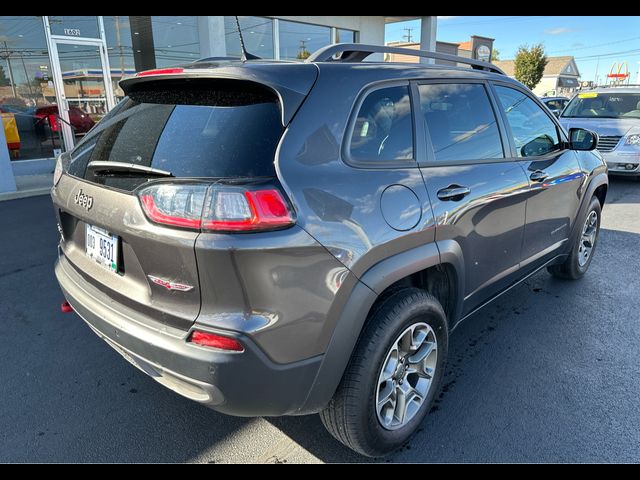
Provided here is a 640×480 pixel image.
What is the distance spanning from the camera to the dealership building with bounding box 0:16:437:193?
30.4ft

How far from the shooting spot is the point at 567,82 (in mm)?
66188

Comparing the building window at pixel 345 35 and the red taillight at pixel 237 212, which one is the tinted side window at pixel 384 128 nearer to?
the red taillight at pixel 237 212

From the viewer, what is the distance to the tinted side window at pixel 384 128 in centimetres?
203

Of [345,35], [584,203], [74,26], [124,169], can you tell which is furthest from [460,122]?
[345,35]

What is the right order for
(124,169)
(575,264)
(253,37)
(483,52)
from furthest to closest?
(483,52), (253,37), (575,264), (124,169)

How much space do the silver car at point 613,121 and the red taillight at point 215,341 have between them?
30.5 ft

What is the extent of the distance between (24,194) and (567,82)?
74830 millimetres

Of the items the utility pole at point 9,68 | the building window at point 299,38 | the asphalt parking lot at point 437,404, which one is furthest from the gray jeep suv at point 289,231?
the building window at point 299,38

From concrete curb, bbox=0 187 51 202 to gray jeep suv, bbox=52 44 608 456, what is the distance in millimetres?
6039

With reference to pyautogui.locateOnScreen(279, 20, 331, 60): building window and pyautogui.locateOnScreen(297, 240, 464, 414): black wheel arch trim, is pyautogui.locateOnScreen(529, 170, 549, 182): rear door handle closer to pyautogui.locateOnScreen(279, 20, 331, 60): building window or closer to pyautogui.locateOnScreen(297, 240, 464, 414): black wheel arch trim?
pyautogui.locateOnScreen(297, 240, 464, 414): black wheel arch trim

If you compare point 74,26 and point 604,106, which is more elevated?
point 74,26

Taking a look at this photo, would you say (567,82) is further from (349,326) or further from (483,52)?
(349,326)
